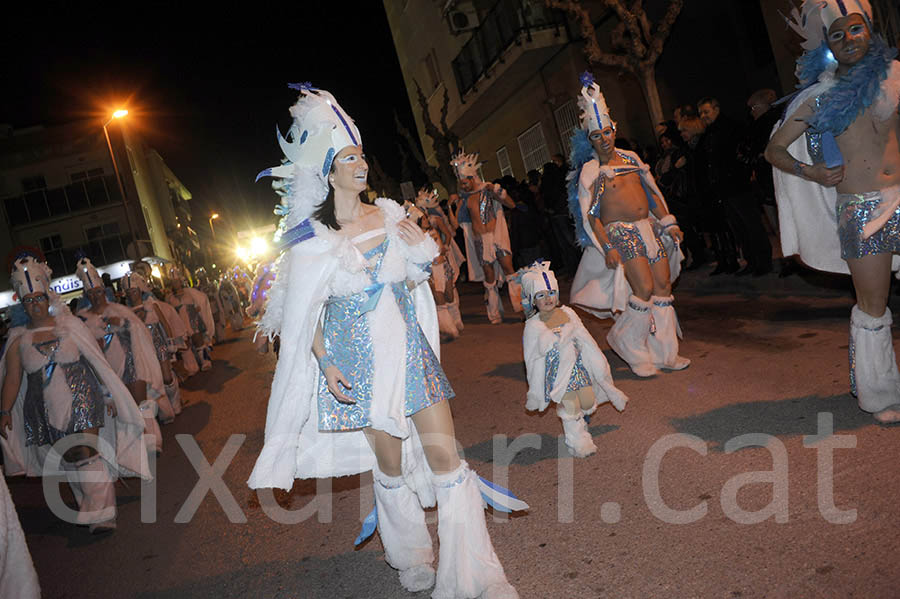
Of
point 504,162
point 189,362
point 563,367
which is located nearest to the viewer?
point 563,367

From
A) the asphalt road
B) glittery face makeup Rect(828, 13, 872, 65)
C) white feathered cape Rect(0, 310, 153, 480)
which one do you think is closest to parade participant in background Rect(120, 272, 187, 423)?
the asphalt road

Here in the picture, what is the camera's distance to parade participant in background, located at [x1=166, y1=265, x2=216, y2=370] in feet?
48.7

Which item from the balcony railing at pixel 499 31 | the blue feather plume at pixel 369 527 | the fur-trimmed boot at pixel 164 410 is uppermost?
the balcony railing at pixel 499 31

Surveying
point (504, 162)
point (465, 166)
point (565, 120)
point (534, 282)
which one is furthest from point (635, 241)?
point (504, 162)

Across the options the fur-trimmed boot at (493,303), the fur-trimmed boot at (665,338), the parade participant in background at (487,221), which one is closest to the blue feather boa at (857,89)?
the fur-trimmed boot at (665,338)

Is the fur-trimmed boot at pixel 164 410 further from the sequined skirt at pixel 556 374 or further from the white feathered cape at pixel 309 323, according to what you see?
the white feathered cape at pixel 309 323

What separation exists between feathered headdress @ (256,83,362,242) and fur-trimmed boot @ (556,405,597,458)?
7.59 ft

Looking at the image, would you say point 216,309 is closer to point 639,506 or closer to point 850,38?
point 639,506

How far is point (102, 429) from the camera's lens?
686 centimetres

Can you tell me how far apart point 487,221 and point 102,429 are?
6.86 metres

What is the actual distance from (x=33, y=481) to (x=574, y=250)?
10.1 metres

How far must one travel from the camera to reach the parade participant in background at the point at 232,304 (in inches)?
1019

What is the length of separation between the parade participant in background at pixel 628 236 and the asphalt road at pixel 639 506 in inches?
11.9

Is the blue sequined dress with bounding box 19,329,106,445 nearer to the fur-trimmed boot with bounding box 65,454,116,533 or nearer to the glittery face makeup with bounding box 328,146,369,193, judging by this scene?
the fur-trimmed boot with bounding box 65,454,116,533
